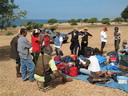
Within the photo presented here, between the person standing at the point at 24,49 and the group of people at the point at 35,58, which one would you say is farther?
the person standing at the point at 24,49

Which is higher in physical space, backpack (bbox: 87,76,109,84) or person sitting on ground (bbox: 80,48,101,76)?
person sitting on ground (bbox: 80,48,101,76)

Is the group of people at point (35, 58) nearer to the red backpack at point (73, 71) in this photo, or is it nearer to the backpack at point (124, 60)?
the red backpack at point (73, 71)

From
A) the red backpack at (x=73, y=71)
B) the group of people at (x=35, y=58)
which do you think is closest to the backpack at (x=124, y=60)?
the red backpack at (x=73, y=71)

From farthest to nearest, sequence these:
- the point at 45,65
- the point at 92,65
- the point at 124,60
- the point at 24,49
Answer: the point at 124,60 → the point at 92,65 → the point at 24,49 → the point at 45,65

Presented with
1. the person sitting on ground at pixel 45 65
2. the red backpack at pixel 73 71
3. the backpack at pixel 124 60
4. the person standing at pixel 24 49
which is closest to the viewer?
the person sitting on ground at pixel 45 65

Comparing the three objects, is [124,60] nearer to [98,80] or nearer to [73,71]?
[98,80]

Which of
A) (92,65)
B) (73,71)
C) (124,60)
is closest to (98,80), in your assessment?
(92,65)

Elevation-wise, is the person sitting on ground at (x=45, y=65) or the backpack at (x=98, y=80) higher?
the person sitting on ground at (x=45, y=65)

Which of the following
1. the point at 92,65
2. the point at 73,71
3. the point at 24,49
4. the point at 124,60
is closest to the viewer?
the point at 24,49

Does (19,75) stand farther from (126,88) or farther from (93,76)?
(126,88)

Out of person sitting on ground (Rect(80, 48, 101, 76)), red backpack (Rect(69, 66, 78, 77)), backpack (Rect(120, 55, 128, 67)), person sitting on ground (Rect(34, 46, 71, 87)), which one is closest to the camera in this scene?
person sitting on ground (Rect(34, 46, 71, 87))

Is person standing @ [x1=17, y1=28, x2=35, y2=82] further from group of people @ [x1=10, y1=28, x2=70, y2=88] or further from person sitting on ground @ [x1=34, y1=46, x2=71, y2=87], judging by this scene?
person sitting on ground @ [x1=34, y1=46, x2=71, y2=87]

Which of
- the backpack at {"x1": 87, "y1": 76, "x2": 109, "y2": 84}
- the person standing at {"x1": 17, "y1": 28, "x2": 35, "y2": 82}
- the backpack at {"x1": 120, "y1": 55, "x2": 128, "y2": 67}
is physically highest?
the person standing at {"x1": 17, "y1": 28, "x2": 35, "y2": 82}

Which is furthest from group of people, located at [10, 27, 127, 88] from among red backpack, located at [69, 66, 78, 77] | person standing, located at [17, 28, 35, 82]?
red backpack, located at [69, 66, 78, 77]
